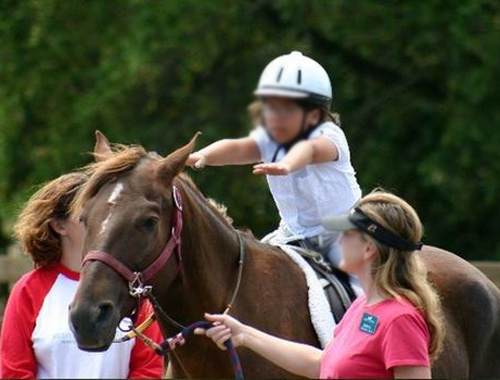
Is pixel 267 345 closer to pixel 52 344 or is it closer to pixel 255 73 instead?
pixel 52 344

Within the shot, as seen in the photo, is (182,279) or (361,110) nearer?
(182,279)

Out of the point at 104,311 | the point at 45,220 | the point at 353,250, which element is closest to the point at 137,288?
the point at 104,311

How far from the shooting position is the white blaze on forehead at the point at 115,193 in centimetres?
490

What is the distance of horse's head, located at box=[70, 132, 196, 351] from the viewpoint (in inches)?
185

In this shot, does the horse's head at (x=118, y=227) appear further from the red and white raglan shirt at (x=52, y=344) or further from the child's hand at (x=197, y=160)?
the red and white raglan shirt at (x=52, y=344)

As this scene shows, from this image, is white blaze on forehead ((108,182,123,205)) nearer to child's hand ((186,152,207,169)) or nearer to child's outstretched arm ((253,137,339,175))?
child's hand ((186,152,207,169))

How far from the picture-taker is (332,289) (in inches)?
223

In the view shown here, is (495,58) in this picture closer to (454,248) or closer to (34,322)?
(454,248)

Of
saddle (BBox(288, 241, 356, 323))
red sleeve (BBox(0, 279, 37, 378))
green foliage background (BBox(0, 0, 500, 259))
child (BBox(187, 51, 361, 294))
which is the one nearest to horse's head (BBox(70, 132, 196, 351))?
child (BBox(187, 51, 361, 294))

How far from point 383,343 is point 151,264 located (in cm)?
124

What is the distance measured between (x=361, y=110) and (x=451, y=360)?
935 centimetres

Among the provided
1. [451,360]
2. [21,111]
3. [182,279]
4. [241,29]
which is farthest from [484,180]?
[182,279]

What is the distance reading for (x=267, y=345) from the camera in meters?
4.47

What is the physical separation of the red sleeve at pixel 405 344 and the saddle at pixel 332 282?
59.5 inches
